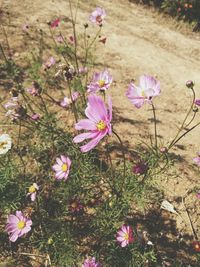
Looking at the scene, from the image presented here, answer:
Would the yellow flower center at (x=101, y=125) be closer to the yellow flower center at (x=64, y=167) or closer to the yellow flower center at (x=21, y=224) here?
the yellow flower center at (x=64, y=167)

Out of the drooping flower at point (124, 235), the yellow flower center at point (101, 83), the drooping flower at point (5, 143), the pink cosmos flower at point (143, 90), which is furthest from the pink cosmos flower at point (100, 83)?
the drooping flower at point (124, 235)

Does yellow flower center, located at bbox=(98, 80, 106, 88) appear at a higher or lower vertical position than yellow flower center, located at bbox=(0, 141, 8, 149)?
higher

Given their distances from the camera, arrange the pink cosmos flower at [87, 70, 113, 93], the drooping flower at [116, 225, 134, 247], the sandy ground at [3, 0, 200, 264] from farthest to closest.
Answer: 1. the sandy ground at [3, 0, 200, 264]
2. the pink cosmos flower at [87, 70, 113, 93]
3. the drooping flower at [116, 225, 134, 247]

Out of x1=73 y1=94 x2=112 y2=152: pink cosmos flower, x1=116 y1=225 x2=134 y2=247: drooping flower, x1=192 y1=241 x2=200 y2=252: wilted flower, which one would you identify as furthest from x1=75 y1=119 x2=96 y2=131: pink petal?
x1=192 y1=241 x2=200 y2=252: wilted flower

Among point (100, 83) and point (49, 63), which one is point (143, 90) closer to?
point (100, 83)

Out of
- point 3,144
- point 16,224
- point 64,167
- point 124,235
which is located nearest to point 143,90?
point 64,167

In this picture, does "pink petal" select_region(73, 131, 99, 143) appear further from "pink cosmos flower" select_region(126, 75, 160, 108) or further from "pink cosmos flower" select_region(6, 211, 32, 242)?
"pink cosmos flower" select_region(6, 211, 32, 242)

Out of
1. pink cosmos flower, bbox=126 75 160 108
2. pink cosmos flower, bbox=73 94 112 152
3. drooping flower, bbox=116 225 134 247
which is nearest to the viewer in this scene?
pink cosmos flower, bbox=73 94 112 152
